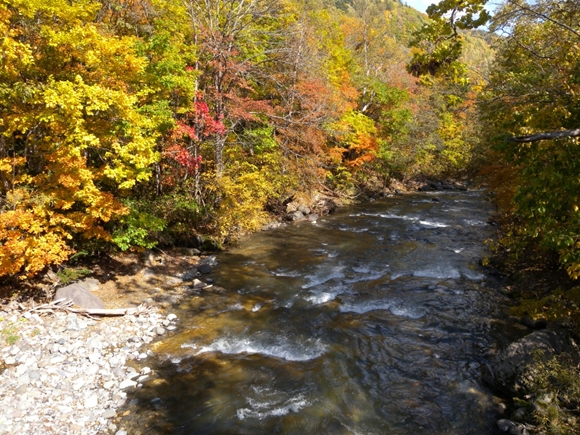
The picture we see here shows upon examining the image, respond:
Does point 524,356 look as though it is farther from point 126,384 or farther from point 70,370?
point 70,370

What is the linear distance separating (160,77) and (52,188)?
5.72 metres

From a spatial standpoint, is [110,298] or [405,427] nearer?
[405,427]

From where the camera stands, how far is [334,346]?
8.95m

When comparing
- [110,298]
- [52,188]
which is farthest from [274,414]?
[52,188]

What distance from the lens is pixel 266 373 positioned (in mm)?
7902

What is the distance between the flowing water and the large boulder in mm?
456

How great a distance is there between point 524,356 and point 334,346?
3977 millimetres

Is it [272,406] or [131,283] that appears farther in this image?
[131,283]

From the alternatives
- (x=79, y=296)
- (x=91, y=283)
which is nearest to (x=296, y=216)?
(x=91, y=283)

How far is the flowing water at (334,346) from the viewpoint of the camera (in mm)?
6711

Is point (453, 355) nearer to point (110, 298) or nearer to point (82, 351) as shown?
point (82, 351)

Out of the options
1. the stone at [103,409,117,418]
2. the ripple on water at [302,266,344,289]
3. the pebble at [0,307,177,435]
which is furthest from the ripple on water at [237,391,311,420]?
the ripple on water at [302,266,344,289]

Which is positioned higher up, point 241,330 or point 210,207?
point 210,207

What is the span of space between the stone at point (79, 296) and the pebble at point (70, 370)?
1.79 feet
